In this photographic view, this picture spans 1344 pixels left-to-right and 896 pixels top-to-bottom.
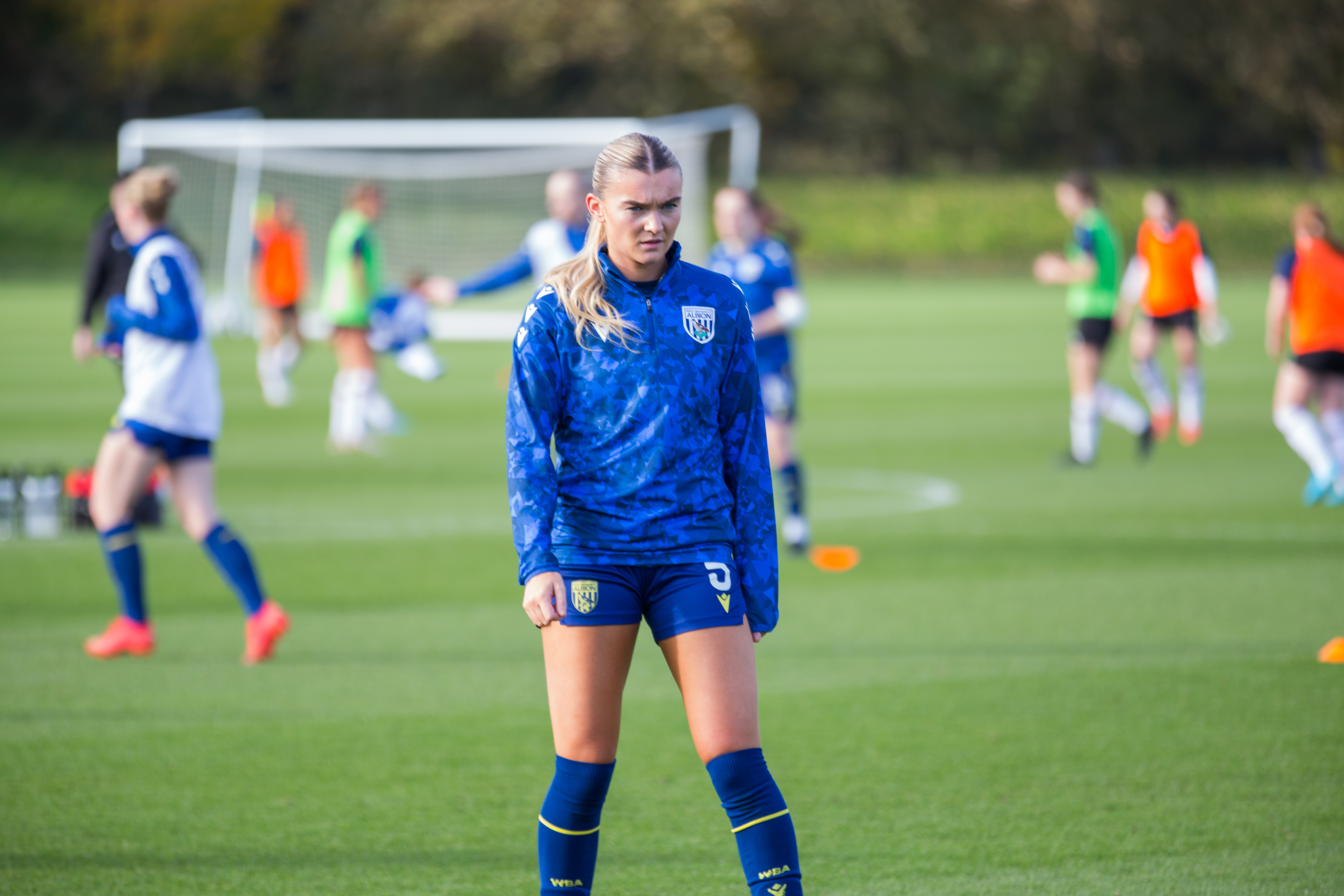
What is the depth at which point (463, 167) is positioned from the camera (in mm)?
34344

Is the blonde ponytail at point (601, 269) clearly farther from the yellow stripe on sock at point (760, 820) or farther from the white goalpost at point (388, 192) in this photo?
the white goalpost at point (388, 192)

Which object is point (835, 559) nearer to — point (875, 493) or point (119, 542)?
point (875, 493)

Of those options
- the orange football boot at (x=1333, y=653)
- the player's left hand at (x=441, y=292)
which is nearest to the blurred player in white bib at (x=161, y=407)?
the player's left hand at (x=441, y=292)

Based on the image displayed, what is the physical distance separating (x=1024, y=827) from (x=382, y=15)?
5350cm

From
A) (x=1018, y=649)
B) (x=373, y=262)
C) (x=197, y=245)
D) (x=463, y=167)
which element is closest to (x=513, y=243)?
(x=463, y=167)

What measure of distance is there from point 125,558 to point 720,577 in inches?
181

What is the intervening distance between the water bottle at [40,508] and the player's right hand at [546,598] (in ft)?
28.2

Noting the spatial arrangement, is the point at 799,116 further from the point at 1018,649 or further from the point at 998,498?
the point at 1018,649

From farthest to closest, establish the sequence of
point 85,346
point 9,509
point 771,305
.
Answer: point 9,509 → point 771,305 → point 85,346

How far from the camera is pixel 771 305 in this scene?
10125mm

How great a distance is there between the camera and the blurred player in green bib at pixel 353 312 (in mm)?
15461

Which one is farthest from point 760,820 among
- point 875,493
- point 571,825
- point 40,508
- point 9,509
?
point 875,493

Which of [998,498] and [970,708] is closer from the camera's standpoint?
[970,708]

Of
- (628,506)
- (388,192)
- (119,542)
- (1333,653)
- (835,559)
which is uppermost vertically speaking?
(388,192)
